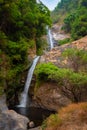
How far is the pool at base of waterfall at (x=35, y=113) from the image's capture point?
2474cm

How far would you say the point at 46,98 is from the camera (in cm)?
2869

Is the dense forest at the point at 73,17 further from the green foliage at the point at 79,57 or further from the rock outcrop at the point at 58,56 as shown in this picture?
the green foliage at the point at 79,57

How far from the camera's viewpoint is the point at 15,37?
29.5 m

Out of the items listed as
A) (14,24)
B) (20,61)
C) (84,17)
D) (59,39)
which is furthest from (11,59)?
(59,39)

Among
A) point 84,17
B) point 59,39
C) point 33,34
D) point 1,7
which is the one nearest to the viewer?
point 1,7

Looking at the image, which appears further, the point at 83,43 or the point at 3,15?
the point at 83,43

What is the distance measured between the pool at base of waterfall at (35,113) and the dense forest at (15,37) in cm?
226

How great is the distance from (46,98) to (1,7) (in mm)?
9404

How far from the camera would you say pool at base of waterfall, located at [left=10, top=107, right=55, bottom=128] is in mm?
24744

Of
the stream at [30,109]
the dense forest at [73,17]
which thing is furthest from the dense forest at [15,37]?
the dense forest at [73,17]

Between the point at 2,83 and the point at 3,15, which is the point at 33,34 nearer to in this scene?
the point at 3,15

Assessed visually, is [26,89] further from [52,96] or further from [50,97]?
[52,96]

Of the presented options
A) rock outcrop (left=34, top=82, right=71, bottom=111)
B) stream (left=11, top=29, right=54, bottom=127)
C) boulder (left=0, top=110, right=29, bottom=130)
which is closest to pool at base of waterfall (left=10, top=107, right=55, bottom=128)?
stream (left=11, top=29, right=54, bottom=127)

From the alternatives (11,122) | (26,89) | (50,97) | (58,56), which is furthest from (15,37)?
(11,122)
